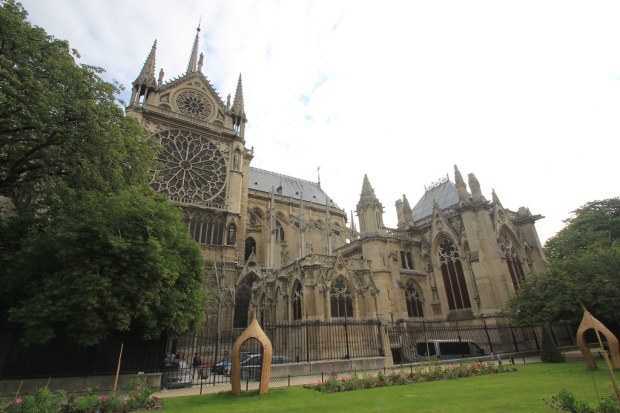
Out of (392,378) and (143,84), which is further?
(143,84)

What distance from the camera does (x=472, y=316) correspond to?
2267 cm

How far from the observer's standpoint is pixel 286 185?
165ft

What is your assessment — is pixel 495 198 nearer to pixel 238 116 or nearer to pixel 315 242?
pixel 315 242

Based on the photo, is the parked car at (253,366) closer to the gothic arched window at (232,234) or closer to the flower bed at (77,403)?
the flower bed at (77,403)

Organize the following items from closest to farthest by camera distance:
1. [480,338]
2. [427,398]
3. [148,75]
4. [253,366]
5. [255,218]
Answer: [427,398] → [253,366] → [480,338] → [148,75] → [255,218]

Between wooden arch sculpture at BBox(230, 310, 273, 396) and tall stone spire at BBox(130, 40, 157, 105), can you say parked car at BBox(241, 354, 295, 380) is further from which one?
tall stone spire at BBox(130, 40, 157, 105)

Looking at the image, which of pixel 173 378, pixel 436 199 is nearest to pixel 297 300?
pixel 173 378

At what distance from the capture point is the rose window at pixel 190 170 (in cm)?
3105

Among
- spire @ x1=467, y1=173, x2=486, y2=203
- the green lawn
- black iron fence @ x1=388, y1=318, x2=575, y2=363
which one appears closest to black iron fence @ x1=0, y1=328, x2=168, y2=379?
the green lawn

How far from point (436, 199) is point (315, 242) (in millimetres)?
12865

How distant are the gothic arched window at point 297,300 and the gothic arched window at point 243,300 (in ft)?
25.6

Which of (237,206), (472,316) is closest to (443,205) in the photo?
(472,316)

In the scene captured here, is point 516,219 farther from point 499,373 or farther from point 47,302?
point 47,302

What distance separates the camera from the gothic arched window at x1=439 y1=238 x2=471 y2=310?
24.0 meters
